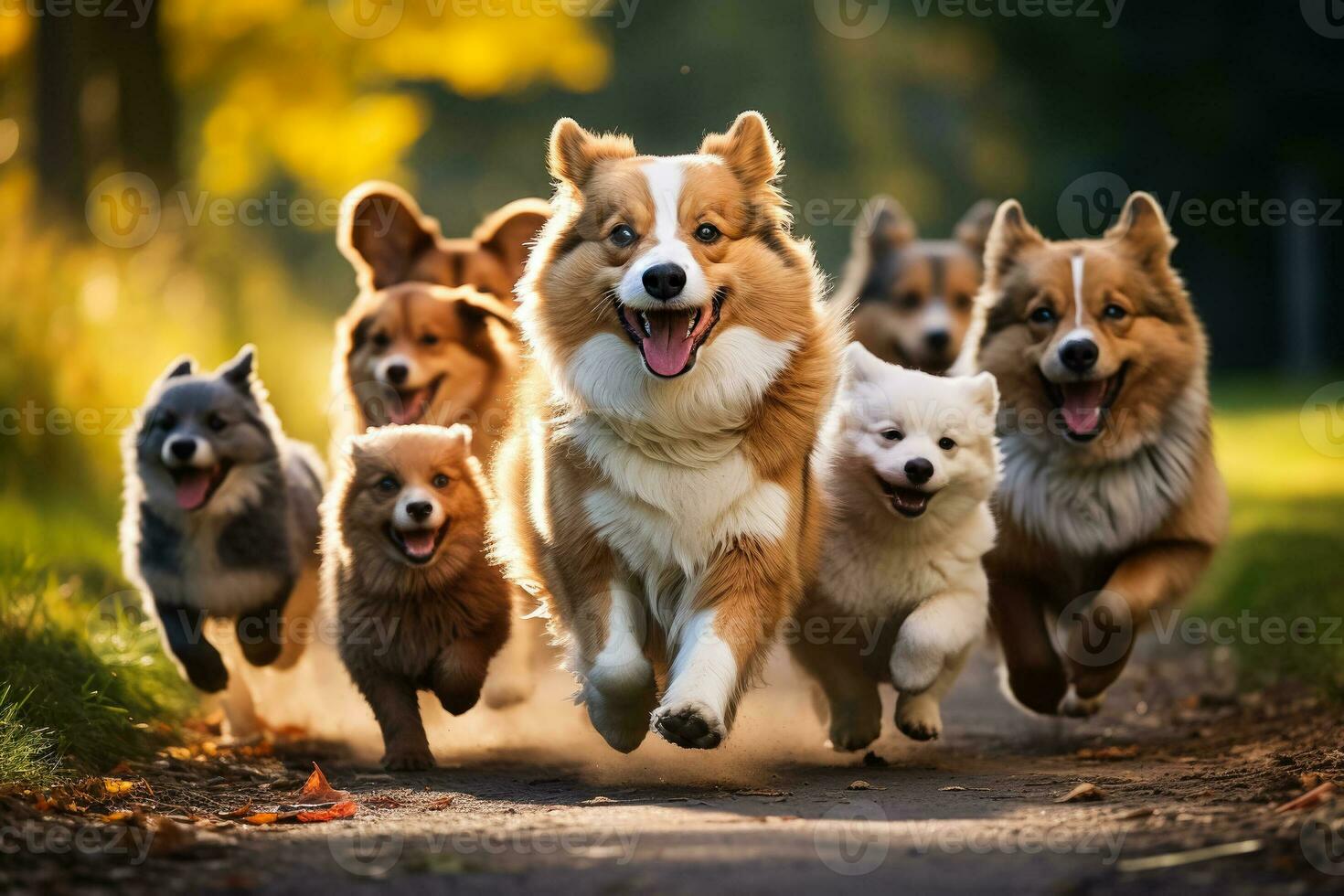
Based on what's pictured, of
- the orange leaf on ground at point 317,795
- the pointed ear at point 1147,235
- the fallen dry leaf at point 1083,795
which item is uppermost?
the pointed ear at point 1147,235

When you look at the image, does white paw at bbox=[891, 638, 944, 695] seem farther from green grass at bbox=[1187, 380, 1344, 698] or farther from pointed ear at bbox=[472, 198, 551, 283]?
pointed ear at bbox=[472, 198, 551, 283]

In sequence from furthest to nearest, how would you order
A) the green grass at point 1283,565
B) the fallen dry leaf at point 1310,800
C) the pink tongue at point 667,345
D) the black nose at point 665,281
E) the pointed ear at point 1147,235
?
the green grass at point 1283,565 → the pointed ear at point 1147,235 → the pink tongue at point 667,345 → the black nose at point 665,281 → the fallen dry leaf at point 1310,800

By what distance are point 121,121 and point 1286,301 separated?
17.9 metres

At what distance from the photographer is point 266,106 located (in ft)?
44.3

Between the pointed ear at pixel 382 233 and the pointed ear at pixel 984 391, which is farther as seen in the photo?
the pointed ear at pixel 382 233

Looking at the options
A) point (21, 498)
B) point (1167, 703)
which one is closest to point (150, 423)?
point (21, 498)

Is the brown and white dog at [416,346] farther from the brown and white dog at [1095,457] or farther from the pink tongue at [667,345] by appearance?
the brown and white dog at [1095,457]

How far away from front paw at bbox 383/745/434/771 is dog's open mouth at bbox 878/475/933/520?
1.89m

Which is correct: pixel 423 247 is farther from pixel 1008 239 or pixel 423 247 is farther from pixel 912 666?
pixel 912 666

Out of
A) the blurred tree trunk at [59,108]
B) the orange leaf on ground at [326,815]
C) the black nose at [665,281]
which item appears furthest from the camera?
the blurred tree trunk at [59,108]

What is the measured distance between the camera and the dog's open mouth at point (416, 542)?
5.75m

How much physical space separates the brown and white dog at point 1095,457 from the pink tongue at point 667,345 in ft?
5.95

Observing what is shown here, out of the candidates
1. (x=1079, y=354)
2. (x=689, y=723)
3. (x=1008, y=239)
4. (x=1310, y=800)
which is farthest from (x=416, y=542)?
(x=1310, y=800)

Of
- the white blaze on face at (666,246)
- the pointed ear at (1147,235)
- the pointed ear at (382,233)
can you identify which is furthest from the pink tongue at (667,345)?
the pointed ear at (382,233)
